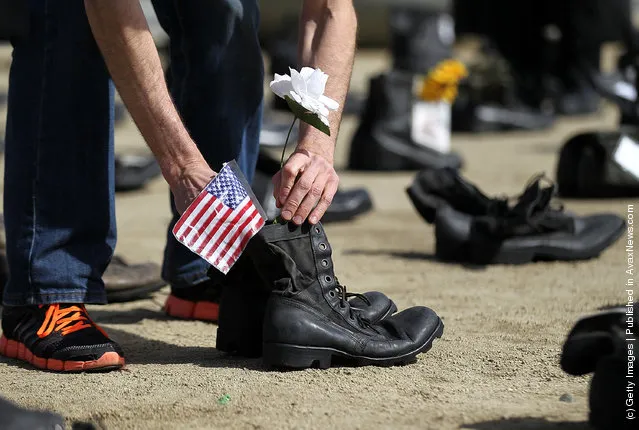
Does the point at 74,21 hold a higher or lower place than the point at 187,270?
higher

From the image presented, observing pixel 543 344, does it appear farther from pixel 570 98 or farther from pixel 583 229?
pixel 570 98

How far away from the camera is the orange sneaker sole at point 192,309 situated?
282 cm

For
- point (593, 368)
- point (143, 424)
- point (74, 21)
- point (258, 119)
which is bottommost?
point (143, 424)

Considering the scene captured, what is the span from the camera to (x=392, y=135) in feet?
18.2

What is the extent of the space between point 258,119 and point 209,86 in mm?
180

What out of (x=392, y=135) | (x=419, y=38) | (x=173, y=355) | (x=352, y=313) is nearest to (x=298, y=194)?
(x=352, y=313)

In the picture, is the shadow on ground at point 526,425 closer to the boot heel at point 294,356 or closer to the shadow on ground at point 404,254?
the boot heel at point 294,356

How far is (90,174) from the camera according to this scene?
8.00ft

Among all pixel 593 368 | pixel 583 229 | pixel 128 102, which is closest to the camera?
pixel 593 368

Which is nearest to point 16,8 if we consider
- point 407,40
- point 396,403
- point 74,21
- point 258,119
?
point 74,21

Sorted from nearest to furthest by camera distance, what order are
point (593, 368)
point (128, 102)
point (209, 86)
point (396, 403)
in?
point (593, 368) < point (396, 403) < point (128, 102) < point (209, 86)

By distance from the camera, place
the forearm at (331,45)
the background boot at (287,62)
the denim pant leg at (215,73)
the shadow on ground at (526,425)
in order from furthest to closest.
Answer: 1. the background boot at (287,62)
2. the denim pant leg at (215,73)
3. the forearm at (331,45)
4. the shadow on ground at (526,425)

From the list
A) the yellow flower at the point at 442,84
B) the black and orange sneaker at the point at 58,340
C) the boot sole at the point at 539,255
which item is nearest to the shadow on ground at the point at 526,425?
the black and orange sneaker at the point at 58,340

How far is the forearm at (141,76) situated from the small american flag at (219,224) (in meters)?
0.10
